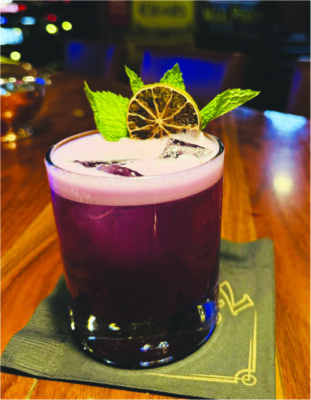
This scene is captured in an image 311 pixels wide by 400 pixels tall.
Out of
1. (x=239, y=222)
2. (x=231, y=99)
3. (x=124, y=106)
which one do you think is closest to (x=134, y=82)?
(x=124, y=106)

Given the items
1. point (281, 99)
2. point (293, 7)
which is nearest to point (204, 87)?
point (281, 99)

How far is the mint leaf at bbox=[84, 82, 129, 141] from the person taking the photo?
0.65 metres

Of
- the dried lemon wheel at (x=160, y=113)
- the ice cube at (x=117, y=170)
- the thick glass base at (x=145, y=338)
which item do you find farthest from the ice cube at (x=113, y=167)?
the thick glass base at (x=145, y=338)

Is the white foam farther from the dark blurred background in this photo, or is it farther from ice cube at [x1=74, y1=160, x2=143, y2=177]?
the dark blurred background

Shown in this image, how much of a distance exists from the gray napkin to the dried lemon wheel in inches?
12.0

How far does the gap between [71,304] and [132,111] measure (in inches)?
12.6

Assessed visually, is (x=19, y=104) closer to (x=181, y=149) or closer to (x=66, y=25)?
(x=181, y=149)

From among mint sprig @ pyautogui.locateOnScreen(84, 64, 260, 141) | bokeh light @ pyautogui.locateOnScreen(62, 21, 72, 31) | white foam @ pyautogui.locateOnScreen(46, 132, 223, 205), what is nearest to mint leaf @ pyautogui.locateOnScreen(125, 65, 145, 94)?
mint sprig @ pyautogui.locateOnScreen(84, 64, 260, 141)

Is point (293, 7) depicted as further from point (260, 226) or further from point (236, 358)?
point (236, 358)

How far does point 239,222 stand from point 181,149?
0.41 meters

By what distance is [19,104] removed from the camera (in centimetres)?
141

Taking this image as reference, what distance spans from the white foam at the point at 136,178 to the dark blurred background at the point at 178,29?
536 cm

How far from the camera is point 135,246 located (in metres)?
0.53

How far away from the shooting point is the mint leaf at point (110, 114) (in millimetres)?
646
